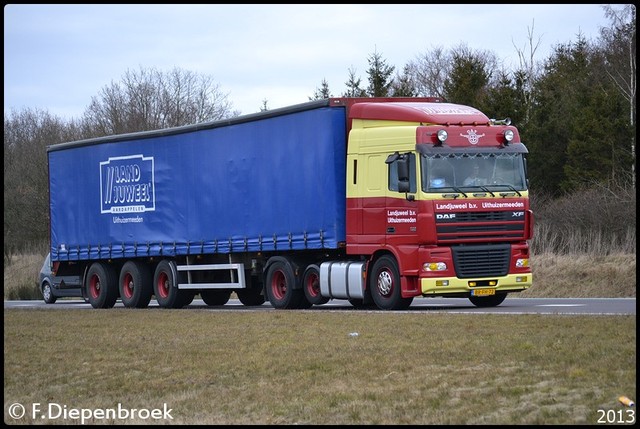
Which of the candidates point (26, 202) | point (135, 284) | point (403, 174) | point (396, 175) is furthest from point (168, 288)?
point (26, 202)

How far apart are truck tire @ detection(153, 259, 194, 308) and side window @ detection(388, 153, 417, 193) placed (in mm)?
7834

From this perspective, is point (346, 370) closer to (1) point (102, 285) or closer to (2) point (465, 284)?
(2) point (465, 284)

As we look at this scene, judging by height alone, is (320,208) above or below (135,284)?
above

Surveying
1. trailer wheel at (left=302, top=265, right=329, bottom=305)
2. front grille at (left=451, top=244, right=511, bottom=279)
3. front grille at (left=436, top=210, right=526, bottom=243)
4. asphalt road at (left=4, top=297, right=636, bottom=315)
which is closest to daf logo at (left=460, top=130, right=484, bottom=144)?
front grille at (left=436, top=210, right=526, bottom=243)

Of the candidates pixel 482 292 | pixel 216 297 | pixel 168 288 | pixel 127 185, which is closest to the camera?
pixel 482 292

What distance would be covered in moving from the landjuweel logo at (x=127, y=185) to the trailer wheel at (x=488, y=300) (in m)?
8.91

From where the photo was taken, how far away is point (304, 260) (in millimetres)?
26516

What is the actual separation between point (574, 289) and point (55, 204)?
13903 millimetres

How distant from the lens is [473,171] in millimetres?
23625

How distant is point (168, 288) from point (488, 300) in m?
8.52

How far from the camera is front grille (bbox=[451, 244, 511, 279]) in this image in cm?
2358

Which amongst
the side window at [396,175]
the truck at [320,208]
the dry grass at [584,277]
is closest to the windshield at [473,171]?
the truck at [320,208]

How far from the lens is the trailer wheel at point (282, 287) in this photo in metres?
26.1

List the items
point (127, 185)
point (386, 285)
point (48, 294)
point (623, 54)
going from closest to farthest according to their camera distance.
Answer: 1. point (386, 285)
2. point (127, 185)
3. point (48, 294)
4. point (623, 54)
